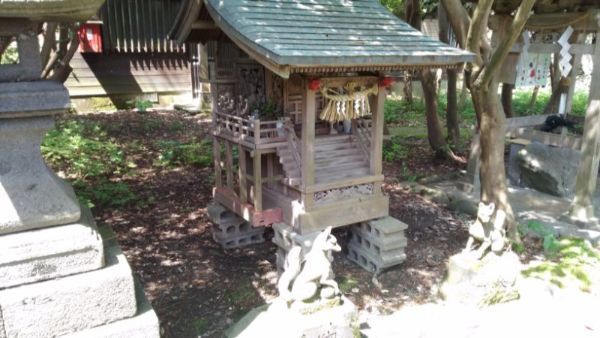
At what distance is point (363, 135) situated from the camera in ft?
25.6

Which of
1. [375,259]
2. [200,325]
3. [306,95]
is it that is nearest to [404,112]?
[375,259]

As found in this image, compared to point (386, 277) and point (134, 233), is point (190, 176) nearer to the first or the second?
point (134, 233)

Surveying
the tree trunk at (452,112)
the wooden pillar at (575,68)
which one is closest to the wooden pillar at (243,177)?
the wooden pillar at (575,68)

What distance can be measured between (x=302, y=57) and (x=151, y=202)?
5897 mm

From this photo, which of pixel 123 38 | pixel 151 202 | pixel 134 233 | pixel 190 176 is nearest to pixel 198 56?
pixel 123 38

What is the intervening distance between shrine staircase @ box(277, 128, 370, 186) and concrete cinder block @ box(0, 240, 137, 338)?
3240mm

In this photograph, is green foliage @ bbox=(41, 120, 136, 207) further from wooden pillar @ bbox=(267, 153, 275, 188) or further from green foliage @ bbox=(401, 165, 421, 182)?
green foliage @ bbox=(401, 165, 421, 182)

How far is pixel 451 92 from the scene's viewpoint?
13.3 m

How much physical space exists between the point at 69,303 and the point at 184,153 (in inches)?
365

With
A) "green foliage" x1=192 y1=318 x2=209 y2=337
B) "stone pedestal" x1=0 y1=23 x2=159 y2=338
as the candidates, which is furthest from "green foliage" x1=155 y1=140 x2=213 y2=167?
"stone pedestal" x1=0 y1=23 x2=159 y2=338

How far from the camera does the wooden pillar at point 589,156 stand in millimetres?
8680

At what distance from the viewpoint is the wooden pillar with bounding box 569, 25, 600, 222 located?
868 centimetres

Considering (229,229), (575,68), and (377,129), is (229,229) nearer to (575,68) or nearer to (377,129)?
(377,129)

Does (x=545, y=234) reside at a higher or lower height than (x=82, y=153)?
lower
